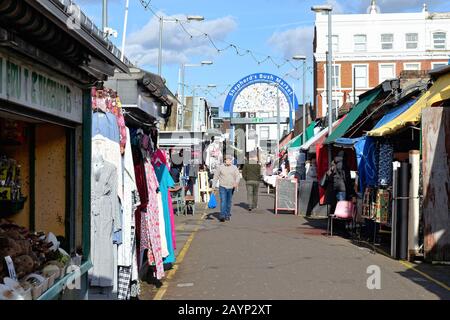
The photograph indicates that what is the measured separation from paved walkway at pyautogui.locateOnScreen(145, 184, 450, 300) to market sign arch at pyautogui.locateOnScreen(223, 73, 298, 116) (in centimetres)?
2447

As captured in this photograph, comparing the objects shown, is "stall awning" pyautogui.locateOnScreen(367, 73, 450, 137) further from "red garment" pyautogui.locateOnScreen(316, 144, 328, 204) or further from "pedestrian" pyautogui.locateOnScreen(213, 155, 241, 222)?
"pedestrian" pyautogui.locateOnScreen(213, 155, 241, 222)

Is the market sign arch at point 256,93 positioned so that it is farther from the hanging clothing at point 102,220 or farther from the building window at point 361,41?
the hanging clothing at point 102,220

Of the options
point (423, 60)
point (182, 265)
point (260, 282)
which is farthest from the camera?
point (423, 60)

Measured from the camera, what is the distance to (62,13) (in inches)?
154

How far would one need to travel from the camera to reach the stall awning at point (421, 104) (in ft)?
33.6

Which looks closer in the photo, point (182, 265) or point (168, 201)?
point (168, 201)

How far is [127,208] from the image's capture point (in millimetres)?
6832

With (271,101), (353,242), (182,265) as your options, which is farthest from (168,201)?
(271,101)

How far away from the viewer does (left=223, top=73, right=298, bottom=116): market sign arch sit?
38.8 m

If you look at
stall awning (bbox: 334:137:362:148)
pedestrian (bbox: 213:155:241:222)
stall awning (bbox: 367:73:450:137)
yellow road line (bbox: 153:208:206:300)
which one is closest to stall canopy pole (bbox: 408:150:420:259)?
stall awning (bbox: 367:73:450:137)

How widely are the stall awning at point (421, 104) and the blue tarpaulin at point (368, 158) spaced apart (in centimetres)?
103

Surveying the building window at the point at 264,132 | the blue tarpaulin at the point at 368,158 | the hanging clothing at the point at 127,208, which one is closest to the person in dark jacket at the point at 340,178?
the blue tarpaulin at the point at 368,158
